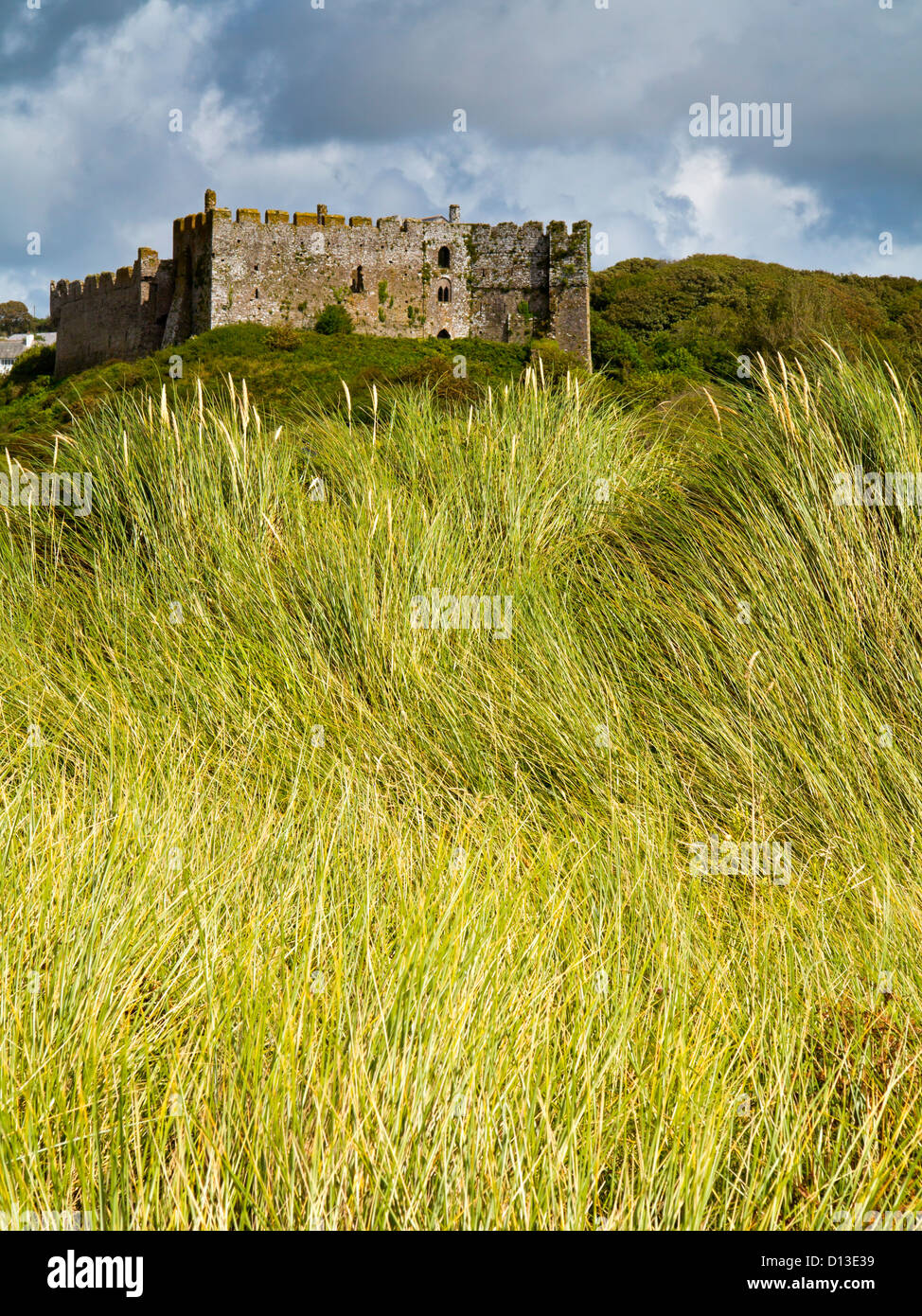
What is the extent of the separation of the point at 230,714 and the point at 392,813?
88 cm

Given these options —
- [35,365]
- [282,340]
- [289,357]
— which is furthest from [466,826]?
[35,365]

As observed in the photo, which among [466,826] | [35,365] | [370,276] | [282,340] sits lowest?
[466,826]

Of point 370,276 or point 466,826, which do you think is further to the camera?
point 370,276

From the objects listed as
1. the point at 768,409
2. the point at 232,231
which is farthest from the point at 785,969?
the point at 232,231

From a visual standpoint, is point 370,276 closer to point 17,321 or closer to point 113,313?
point 113,313

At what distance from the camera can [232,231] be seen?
137ft

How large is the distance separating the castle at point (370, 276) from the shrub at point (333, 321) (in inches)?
19.2

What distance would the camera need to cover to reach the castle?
42.2 m

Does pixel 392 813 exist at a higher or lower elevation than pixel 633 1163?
higher

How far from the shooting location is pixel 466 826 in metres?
2.56

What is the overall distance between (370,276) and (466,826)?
150 feet

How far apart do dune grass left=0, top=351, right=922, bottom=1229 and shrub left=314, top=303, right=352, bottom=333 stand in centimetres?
3957

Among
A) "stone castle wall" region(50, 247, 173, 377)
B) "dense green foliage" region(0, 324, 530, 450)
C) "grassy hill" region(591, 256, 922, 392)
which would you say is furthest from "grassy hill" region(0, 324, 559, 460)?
"grassy hill" region(591, 256, 922, 392)
